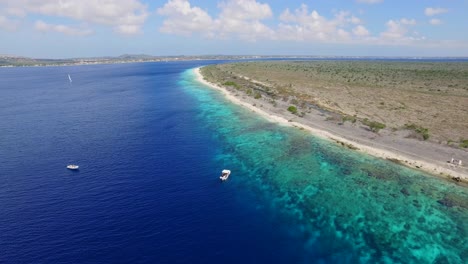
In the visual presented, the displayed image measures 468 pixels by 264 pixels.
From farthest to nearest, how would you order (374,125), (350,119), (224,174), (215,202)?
(350,119) → (374,125) → (224,174) → (215,202)

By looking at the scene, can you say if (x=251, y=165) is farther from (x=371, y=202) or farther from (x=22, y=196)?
(x=22, y=196)

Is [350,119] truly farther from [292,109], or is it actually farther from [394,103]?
[394,103]

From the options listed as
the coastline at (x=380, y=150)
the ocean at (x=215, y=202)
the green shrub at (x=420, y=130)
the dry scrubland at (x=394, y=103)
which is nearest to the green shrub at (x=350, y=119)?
the dry scrubland at (x=394, y=103)

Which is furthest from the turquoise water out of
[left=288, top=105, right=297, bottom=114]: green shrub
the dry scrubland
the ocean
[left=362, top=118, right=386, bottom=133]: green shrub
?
[left=288, top=105, right=297, bottom=114]: green shrub

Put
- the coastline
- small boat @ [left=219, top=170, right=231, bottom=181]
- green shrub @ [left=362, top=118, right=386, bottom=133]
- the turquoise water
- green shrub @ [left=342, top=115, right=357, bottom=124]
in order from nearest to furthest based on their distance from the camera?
the turquoise water
small boat @ [left=219, top=170, right=231, bottom=181]
the coastline
green shrub @ [left=362, top=118, right=386, bottom=133]
green shrub @ [left=342, top=115, right=357, bottom=124]

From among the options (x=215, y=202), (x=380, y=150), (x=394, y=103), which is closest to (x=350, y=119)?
(x=380, y=150)

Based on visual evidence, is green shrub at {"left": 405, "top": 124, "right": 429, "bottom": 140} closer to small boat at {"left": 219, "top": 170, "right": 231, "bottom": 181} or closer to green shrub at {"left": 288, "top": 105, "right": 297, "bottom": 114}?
green shrub at {"left": 288, "top": 105, "right": 297, "bottom": 114}

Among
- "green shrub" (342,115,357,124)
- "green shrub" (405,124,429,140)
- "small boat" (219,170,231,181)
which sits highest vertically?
"green shrub" (342,115,357,124)

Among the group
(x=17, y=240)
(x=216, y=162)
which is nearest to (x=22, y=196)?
(x=17, y=240)
